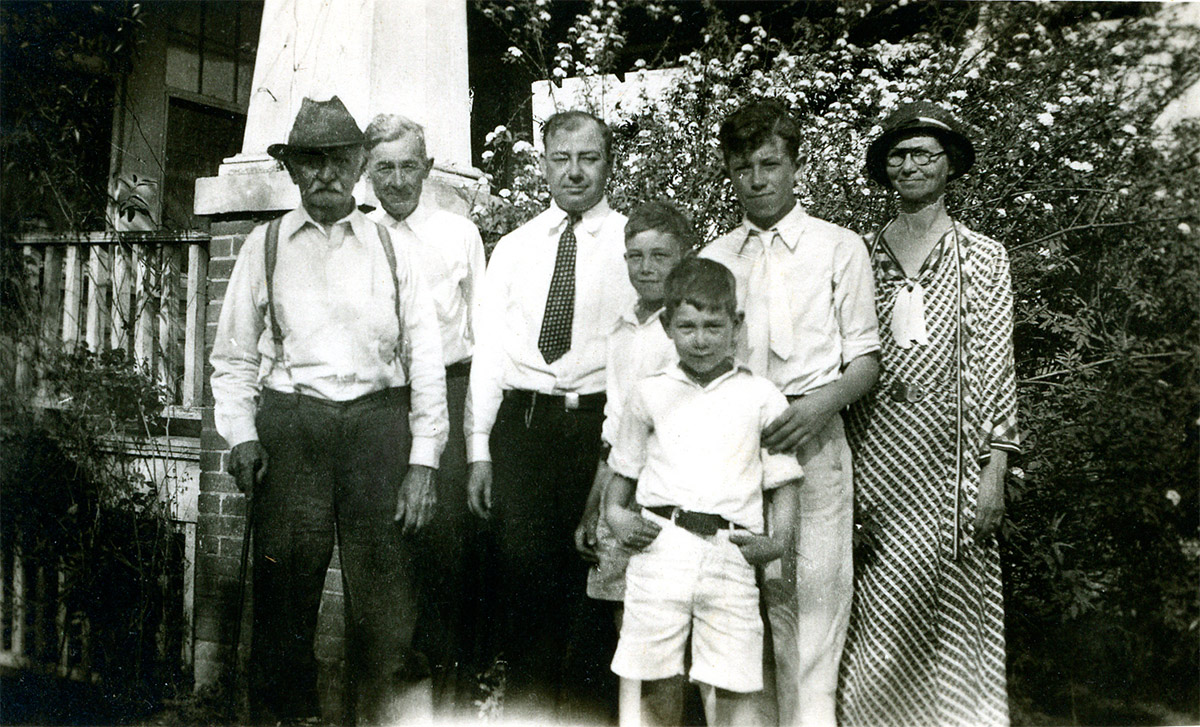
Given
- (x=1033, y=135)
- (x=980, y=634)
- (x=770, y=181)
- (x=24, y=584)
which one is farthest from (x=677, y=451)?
(x=24, y=584)

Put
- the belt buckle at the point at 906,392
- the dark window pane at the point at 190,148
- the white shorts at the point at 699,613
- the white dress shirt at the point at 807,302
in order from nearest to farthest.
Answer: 1. the white shorts at the point at 699,613
2. the white dress shirt at the point at 807,302
3. the belt buckle at the point at 906,392
4. the dark window pane at the point at 190,148

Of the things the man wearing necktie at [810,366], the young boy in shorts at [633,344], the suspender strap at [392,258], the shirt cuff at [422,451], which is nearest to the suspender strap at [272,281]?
the suspender strap at [392,258]

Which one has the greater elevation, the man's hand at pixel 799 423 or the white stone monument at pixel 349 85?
the white stone monument at pixel 349 85

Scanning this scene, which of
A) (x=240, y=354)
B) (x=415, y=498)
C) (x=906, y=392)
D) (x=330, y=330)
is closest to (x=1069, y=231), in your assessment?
(x=906, y=392)

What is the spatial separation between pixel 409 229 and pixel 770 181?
3.97 feet

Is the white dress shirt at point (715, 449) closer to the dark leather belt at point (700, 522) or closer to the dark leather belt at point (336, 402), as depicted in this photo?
the dark leather belt at point (700, 522)

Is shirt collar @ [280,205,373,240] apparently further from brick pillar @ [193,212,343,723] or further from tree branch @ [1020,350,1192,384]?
tree branch @ [1020,350,1192,384]

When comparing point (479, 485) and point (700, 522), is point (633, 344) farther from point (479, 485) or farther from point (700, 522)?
point (479, 485)

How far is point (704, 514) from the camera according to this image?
2.38 meters

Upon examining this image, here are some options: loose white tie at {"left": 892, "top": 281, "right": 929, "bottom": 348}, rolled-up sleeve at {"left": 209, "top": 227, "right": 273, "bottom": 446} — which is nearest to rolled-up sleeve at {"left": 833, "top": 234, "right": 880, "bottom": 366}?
loose white tie at {"left": 892, "top": 281, "right": 929, "bottom": 348}

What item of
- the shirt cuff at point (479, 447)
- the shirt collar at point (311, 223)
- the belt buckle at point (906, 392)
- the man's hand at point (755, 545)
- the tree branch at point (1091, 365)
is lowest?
the man's hand at point (755, 545)

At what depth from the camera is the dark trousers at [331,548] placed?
2.79 meters

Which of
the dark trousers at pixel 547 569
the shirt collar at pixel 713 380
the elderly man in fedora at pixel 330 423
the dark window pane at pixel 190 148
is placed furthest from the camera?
the dark window pane at pixel 190 148

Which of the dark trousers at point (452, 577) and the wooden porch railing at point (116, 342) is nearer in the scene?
the dark trousers at point (452, 577)
